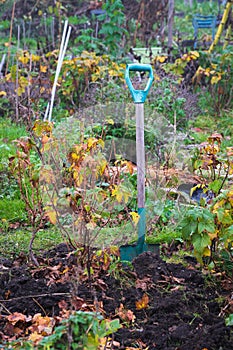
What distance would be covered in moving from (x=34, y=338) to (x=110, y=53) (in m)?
7.12

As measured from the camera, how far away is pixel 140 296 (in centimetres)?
340

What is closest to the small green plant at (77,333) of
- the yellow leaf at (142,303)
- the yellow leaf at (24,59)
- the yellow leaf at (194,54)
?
the yellow leaf at (142,303)

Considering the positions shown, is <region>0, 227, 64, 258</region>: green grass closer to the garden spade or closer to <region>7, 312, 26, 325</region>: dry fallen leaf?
the garden spade

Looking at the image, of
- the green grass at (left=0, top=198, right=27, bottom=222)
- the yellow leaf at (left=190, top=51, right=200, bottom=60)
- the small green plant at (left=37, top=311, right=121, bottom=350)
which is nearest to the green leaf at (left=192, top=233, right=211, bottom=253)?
the small green plant at (left=37, top=311, right=121, bottom=350)

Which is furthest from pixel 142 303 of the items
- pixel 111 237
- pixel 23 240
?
pixel 23 240

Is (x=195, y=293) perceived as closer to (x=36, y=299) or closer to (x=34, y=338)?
(x=36, y=299)

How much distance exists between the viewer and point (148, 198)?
4.39m

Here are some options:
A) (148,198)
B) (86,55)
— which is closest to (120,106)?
(86,55)

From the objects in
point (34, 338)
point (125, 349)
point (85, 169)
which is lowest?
point (125, 349)

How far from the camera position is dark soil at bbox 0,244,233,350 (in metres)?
2.98

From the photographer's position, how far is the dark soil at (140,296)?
298 centimetres

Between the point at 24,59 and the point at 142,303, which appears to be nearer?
the point at 142,303

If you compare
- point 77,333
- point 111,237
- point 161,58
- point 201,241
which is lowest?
point 111,237

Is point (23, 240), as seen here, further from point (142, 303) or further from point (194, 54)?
point (194, 54)
